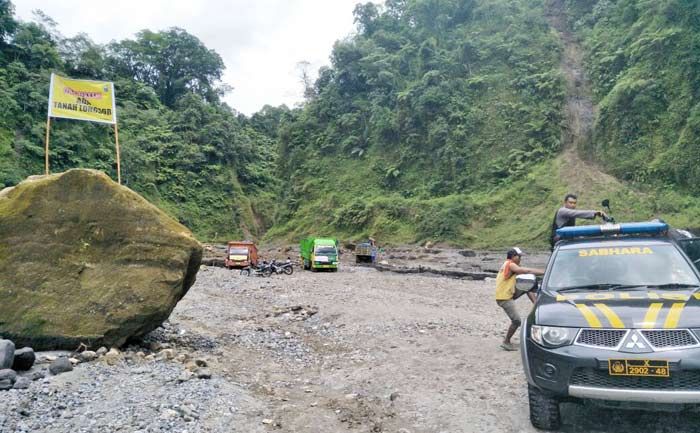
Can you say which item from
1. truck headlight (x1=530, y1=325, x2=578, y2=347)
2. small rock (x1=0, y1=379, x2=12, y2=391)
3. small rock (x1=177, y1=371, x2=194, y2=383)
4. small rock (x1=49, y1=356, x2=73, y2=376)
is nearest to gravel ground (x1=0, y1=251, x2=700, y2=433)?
small rock (x1=177, y1=371, x2=194, y2=383)

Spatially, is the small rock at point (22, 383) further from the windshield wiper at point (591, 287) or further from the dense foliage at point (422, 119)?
the dense foliage at point (422, 119)

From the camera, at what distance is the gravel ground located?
530 cm

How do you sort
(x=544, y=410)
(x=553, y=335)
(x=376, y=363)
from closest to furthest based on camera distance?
(x=553, y=335)
(x=544, y=410)
(x=376, y=363)

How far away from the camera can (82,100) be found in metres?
15.8

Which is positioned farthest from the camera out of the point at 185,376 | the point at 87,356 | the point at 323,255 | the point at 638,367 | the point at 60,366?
the point at 323,255

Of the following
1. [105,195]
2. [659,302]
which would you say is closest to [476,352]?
[659,302]

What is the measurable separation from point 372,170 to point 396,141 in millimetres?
3937

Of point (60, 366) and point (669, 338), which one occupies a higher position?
point (669, 338)

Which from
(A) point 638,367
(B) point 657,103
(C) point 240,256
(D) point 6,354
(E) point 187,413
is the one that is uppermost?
(B) point 657,103

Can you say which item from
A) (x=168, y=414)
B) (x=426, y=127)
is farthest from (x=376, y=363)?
(x=426, y=127)

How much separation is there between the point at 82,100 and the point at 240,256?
1459cm

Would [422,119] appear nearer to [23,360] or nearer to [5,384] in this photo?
[23,360]

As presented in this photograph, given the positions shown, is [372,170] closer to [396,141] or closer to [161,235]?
[396,141]

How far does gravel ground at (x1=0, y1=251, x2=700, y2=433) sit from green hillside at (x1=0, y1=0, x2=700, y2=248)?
2609 centimetres
